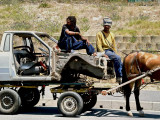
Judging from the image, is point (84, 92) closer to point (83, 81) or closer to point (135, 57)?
point (83, 81)

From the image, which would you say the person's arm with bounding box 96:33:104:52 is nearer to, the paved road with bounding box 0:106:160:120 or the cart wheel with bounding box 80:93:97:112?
the cart wheel with bounding box 80:93:97:112

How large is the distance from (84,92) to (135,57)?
5.39 feet

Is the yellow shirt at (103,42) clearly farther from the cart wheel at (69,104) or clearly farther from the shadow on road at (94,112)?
the shadow on road at (94,112)

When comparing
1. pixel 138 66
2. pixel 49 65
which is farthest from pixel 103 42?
pixel 49 65

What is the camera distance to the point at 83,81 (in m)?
11.8

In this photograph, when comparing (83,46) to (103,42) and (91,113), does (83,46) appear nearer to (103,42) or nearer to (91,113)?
(103,42)

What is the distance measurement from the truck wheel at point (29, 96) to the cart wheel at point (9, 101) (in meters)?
0.74

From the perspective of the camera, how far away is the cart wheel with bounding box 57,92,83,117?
1105 cm

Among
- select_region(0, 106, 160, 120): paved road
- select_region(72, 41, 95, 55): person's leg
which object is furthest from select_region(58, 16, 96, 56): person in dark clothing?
select_region(0, 106, 160, 120): paved road

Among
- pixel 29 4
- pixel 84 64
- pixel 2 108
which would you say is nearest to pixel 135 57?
pixel 84 64

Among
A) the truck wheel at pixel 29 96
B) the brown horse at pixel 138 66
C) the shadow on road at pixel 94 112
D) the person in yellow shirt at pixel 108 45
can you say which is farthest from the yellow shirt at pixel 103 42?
the truck wheel at pixel 29 96

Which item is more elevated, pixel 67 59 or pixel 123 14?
pixel 123 14

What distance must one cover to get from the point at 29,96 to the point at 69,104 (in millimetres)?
1748

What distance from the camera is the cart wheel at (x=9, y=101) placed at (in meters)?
11.4
